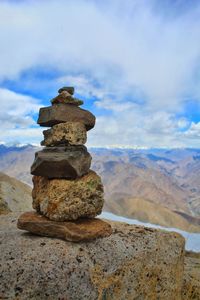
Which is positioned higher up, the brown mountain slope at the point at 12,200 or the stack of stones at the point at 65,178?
the stack of stones at the point at 65,178

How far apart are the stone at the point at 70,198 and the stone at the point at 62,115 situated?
101 inches

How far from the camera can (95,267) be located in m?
14.2

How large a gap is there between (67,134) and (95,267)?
5.86 meters

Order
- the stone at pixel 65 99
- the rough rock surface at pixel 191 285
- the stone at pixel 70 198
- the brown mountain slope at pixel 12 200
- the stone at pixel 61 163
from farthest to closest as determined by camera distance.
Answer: the brown mountain slope at pixel 12 200 → the rough rock surface at pixel 191 285 → the stone at pixel 65 99 → the stone at pixel 61 163 → the stone at pixel 70 198

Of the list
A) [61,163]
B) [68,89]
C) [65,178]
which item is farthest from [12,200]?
[61,163]

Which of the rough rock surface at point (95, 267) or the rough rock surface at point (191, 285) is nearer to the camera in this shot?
the rough rock surface at point (95, 267)

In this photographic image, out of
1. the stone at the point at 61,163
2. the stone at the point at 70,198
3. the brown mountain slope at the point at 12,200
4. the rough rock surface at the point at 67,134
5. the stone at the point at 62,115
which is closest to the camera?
the stone at the point at 70,198

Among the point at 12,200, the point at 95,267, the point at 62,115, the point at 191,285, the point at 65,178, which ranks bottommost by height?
the point at 191,285

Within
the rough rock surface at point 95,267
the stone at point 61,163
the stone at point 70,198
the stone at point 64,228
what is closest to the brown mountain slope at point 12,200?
the stone at point 64,228

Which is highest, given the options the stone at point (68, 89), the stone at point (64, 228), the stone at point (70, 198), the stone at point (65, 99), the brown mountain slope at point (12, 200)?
the stone at point (68, 89)

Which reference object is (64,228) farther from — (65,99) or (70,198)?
(65,99)

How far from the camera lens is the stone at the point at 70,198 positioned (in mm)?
15141

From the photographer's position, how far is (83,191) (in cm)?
1551

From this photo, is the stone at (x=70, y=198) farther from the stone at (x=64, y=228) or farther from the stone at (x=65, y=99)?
the stone at (x=65, y=99)
